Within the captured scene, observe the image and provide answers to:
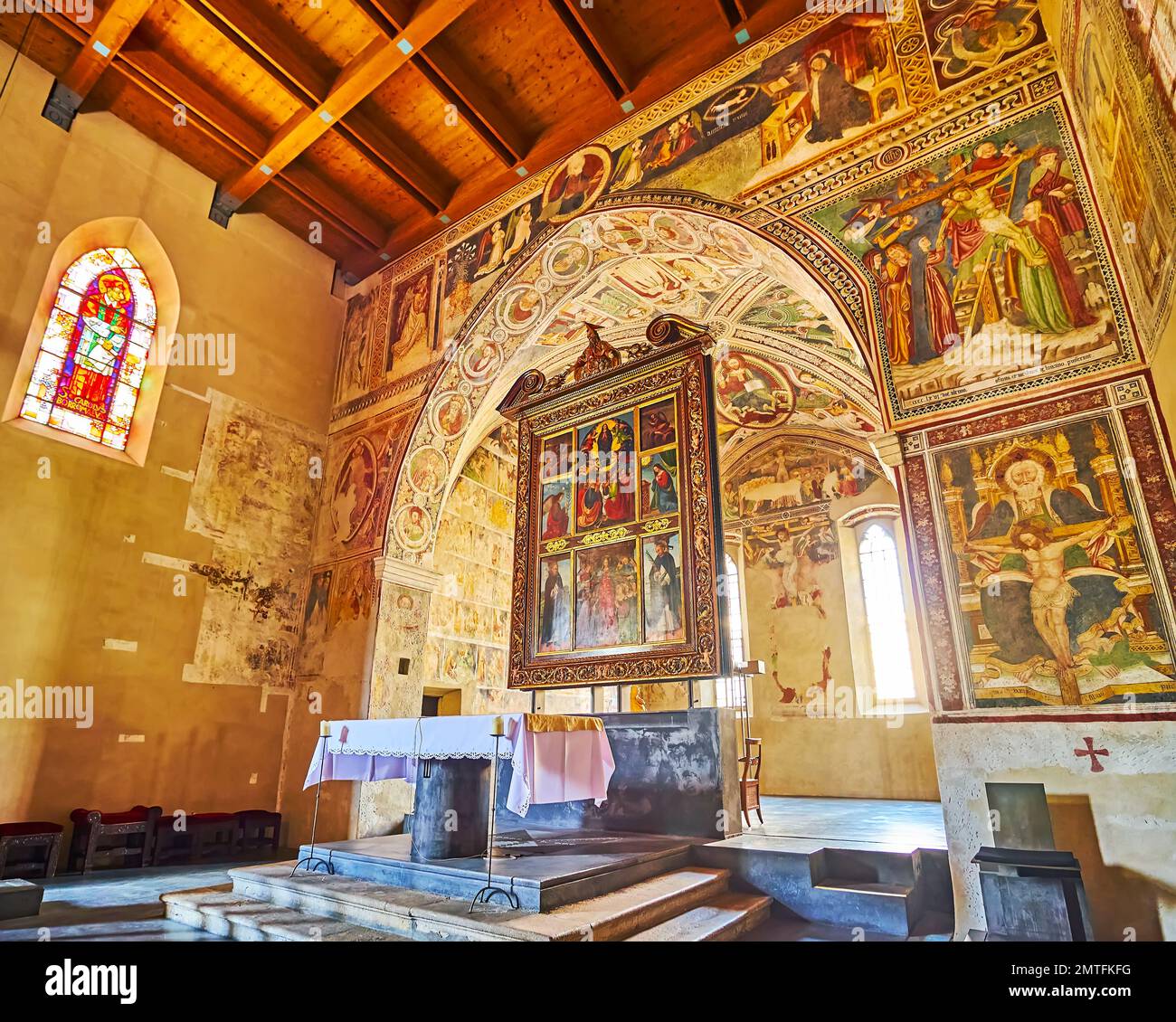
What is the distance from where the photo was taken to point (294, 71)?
8203 millimetres

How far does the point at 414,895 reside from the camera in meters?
4.54

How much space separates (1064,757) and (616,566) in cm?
434

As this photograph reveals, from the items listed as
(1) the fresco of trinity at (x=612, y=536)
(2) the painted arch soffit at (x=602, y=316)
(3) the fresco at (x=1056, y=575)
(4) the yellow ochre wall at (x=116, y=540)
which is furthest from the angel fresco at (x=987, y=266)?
(4) the yellow ochre wall at (x=116, y=540)

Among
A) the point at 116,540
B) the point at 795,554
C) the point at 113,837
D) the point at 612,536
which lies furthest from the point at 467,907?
the point at 795,554

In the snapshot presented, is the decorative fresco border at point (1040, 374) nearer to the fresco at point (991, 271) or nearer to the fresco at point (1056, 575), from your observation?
the fresco at point (991, 271)

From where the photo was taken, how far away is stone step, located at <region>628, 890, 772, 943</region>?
4.18 meters

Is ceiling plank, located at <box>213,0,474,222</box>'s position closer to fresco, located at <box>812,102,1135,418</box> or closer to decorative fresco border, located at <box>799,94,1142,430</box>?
decorative fresco border, located at <box>799,94,1142,430</box>

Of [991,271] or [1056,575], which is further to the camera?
[991,271]

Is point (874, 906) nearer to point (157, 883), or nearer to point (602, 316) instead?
point (157, 883)

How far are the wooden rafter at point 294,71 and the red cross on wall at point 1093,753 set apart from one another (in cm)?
1006

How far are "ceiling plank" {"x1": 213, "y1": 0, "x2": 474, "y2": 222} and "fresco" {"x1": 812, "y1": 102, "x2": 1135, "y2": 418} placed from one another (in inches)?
204

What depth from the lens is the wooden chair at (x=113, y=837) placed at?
6.93 m

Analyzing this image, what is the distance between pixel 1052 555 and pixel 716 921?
3434 millimetres
